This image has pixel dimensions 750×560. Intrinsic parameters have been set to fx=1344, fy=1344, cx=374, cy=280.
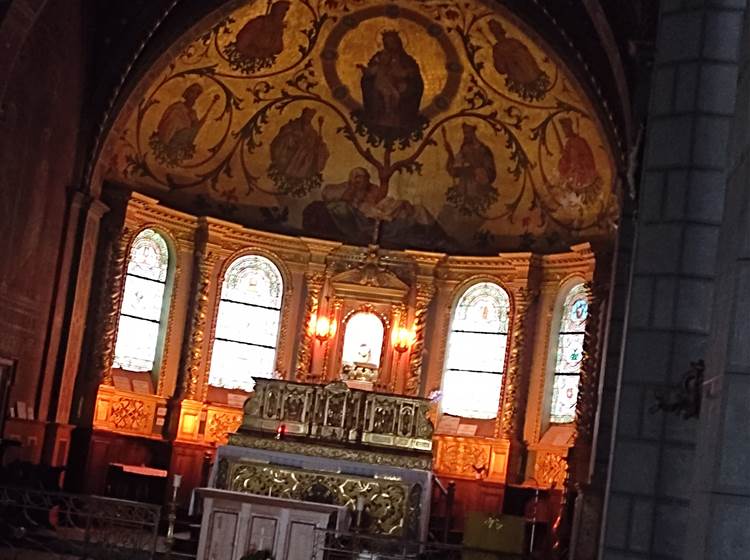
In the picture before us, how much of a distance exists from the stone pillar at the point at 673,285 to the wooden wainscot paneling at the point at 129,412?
14424 millimetres

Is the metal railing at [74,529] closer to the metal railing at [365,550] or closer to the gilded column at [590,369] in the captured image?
→ the metal railing at [365,550]

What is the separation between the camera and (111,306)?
21.9m

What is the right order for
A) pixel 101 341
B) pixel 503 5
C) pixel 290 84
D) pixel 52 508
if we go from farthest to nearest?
pixel 290 84 → pixel 101 341 → pixel 503 5 → pixel 52 508

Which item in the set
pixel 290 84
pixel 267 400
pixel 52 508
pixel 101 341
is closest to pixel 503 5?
pixel 290 84

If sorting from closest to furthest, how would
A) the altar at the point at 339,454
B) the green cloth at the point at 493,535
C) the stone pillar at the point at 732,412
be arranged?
1. the stone pillar at the point at 732,412
2. the green cloth at the point at 493,535
3. the altar at the point at 339,454

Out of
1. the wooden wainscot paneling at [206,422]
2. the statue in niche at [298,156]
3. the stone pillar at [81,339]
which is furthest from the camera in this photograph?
the statue in niche at [298,156]

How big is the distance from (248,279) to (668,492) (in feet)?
54.0

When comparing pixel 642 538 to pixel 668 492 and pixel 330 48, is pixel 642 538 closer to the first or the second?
pixel 668 492

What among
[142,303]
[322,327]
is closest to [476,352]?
[322,327]

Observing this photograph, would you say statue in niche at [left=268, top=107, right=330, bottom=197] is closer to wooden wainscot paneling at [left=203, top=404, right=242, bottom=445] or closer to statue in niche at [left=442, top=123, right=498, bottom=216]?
statue in niche at [left=442, top=123, right=498, bottom=216]

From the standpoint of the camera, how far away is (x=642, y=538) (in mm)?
8055

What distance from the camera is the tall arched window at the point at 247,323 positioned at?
23625 millimetres

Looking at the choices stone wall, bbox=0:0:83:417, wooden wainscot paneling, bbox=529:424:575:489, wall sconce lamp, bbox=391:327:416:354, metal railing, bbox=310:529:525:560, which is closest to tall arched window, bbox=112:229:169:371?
stone wall, bbox=0:0:83:417

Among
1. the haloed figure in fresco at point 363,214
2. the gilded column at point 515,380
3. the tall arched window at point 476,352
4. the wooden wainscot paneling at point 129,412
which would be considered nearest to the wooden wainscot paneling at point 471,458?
the gilded column at point 515,380
